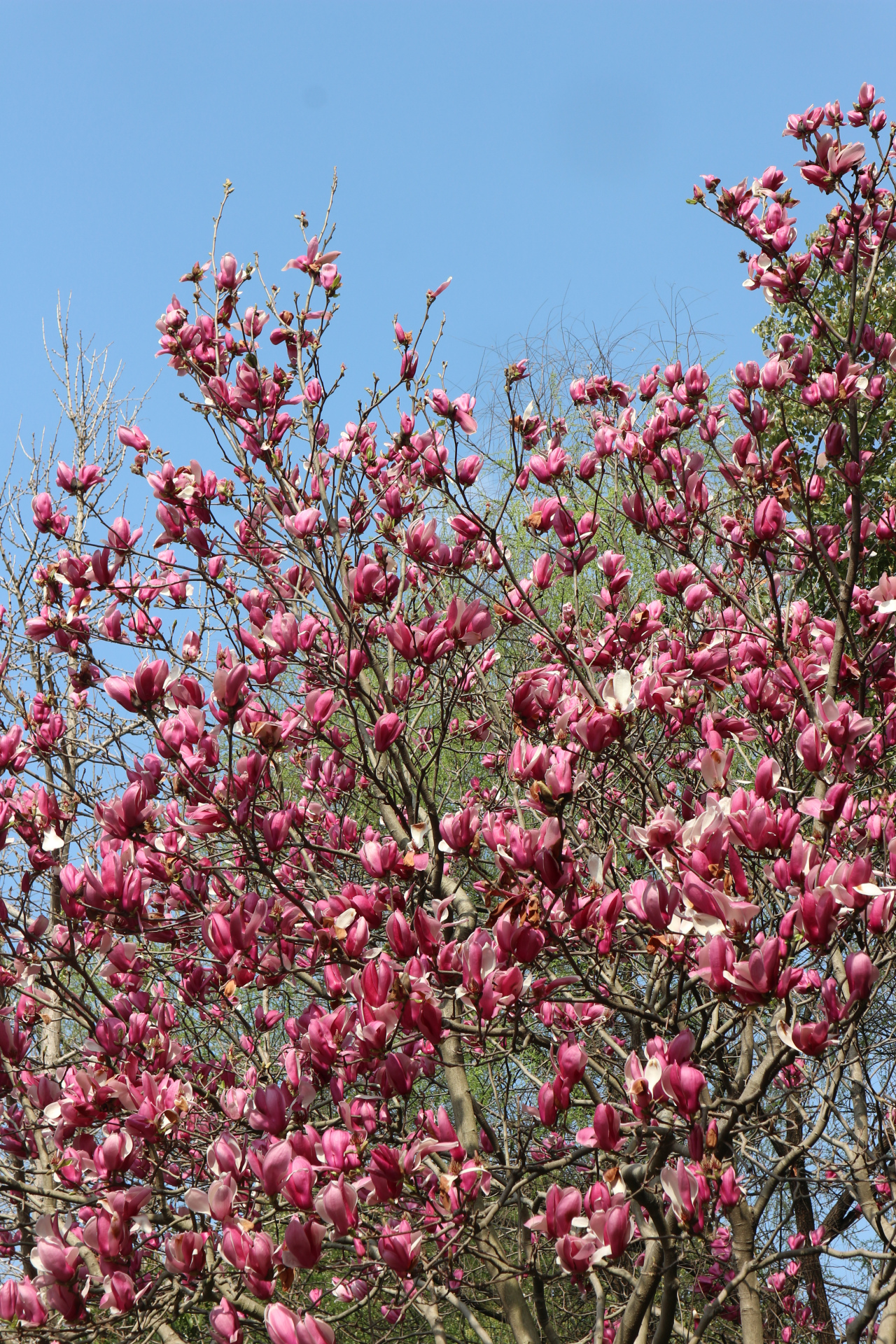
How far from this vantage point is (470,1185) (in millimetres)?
1986

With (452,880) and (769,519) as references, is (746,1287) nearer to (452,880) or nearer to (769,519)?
(452,880)

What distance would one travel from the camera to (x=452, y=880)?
10.7 ft

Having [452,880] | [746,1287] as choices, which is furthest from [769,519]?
[746,1287]

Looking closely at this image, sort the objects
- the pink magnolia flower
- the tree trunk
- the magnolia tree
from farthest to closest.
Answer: the tree trunk
the pink magnolia flower
the magnolia tree

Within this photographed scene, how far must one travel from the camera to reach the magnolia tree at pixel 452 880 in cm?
191

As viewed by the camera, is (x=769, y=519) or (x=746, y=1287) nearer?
(x=769, y=519)

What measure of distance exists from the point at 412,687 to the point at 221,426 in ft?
4.20

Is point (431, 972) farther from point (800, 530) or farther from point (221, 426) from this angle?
point (800, 530)

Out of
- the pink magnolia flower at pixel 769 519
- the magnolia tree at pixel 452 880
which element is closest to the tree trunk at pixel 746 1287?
the magnolia tree at pixel 452 880

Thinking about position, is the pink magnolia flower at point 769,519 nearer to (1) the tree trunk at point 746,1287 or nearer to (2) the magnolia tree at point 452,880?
(2) the magnolia tree at point 452,880

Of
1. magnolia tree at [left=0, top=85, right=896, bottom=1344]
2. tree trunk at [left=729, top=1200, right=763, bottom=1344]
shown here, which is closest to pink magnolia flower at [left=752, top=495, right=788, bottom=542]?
magnolia tree at [left=0, top=85, right=896, bottom=1344]

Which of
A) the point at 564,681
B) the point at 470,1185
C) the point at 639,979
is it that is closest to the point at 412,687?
the point at 564,681

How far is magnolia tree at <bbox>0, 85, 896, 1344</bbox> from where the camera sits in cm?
191

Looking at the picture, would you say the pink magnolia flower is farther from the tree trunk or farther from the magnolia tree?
the tree trunk
